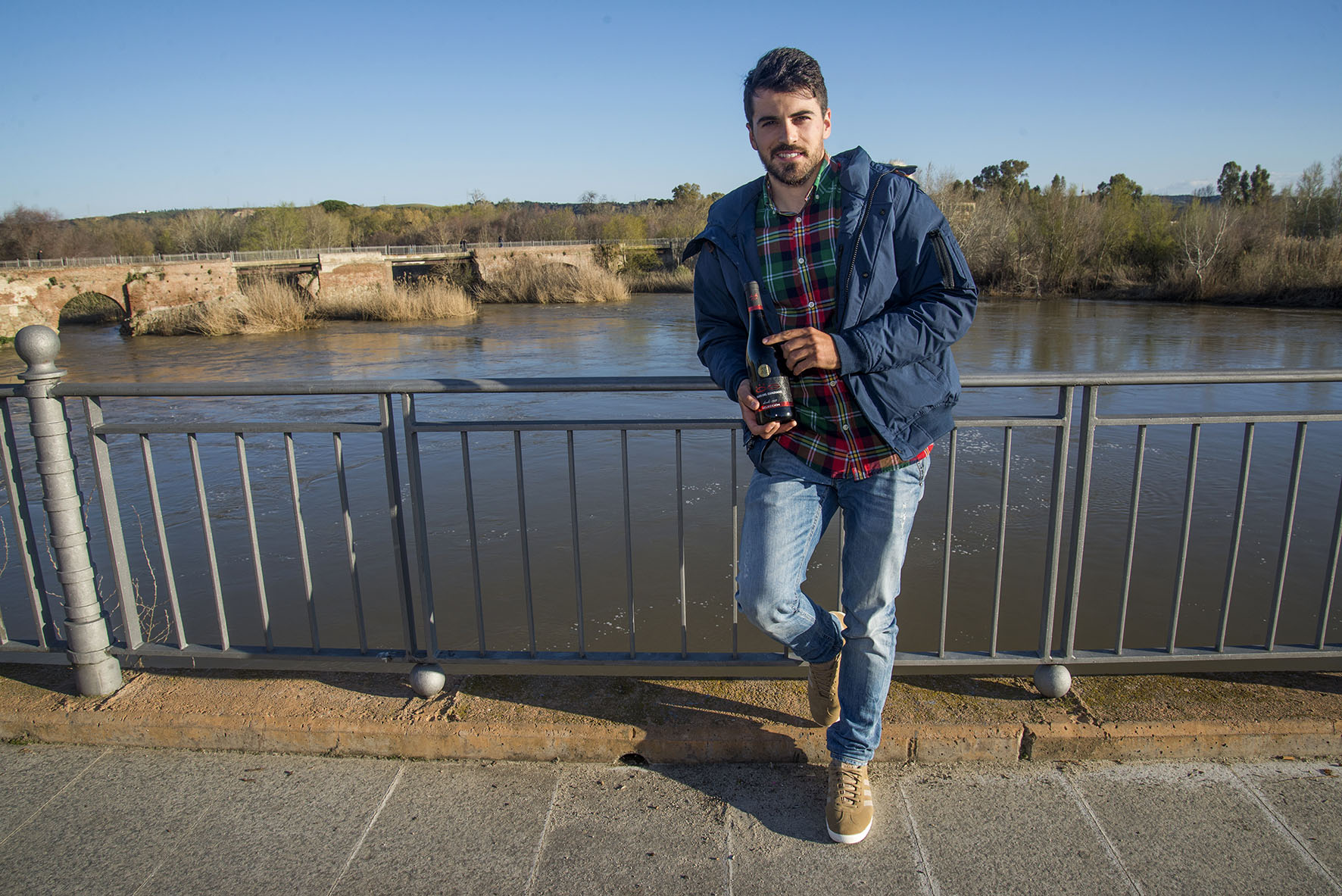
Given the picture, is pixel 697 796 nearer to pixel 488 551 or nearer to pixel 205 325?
pixel 488 551

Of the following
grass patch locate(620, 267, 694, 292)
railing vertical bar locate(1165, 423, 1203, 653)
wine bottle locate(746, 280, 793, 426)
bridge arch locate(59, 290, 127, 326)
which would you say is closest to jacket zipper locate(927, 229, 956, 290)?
wine bottle locate(746, 280, 793, 426)

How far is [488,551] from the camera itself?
810cm

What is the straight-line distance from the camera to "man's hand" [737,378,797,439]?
7.75 ft

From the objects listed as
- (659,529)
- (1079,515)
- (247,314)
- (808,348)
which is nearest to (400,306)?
(247,314)

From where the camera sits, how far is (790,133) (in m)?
2.31

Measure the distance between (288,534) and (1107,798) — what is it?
8.40m

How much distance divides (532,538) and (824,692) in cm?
595

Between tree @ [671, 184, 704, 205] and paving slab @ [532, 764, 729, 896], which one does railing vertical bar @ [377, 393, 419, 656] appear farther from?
tree @ [671, 184, 704, 205]

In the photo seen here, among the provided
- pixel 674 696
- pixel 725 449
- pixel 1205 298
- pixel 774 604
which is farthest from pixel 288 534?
pixel 1205 298

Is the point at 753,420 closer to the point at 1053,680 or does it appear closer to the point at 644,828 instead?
the point at 644,828

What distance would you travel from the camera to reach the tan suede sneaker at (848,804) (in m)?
2.44

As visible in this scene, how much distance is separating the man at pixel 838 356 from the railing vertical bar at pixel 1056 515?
70 centimetres

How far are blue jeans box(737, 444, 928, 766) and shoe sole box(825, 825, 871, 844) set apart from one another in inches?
7.7

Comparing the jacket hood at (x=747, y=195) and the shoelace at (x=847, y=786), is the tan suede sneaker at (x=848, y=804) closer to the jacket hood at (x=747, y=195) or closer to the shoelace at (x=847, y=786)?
the shoelace at (x=847, y=786)
